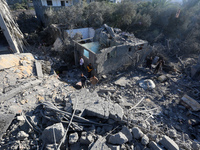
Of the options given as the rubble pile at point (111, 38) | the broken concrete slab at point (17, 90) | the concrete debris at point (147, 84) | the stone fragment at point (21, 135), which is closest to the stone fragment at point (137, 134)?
the stone fragment at point (21, 135)

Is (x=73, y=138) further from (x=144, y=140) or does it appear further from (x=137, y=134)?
(x=144, y=140)

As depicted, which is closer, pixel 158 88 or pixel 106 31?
pixel 158 88

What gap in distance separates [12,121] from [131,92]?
212 inches

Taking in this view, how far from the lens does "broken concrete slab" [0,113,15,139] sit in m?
3.01

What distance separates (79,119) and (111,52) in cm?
546

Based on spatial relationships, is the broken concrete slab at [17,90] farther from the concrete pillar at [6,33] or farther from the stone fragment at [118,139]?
the concrete pillar at [6,33]

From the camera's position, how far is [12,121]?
3.24 meters

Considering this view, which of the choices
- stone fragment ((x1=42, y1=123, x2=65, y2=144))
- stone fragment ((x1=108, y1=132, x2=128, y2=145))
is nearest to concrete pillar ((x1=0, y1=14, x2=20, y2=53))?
stone fragment ((x1=42, y1=123, x2=65, y2=144))

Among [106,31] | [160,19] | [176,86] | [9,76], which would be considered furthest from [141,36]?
[9,76]

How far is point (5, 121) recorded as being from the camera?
316 centimetres

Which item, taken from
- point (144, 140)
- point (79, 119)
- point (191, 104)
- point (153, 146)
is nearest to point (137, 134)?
point (144, 140)

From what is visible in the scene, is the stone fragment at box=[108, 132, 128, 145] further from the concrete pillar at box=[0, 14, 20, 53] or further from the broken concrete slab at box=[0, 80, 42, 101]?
the concrete pillar at box=[0, 14, 20, 53]

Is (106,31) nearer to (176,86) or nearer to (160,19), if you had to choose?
(176,86)

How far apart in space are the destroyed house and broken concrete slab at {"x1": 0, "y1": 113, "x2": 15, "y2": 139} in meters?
5.16
